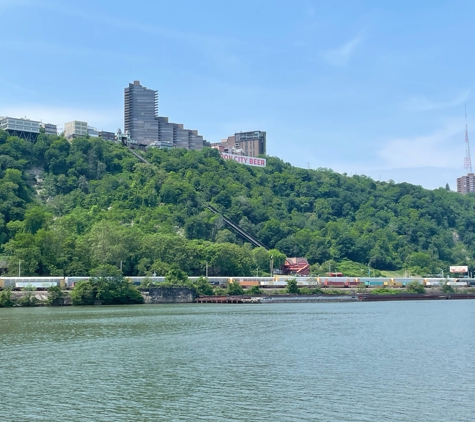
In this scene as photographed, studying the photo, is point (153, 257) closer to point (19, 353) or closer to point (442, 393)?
point (19, 353)

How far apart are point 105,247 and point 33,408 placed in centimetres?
9176

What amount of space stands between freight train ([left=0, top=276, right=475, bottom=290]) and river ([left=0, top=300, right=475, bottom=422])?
37.8 m

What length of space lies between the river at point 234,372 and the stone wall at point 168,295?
40659mm

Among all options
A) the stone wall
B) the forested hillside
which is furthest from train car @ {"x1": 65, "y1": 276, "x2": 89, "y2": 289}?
the stone wall

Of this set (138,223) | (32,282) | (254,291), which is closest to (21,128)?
(138,223)

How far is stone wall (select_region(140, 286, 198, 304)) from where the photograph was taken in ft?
342

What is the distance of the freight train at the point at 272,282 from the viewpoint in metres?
99.5

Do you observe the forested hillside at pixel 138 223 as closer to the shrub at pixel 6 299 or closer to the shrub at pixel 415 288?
the shrub at pixel 6 299

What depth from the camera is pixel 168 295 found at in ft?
348

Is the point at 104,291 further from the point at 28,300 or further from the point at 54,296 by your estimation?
the point at 28,300

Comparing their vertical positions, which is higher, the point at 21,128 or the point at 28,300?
the point at 21,128

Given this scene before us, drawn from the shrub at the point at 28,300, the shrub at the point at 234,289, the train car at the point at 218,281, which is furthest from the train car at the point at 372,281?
the shrub at the point at 28,300

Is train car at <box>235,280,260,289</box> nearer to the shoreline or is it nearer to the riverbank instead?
the shoreline

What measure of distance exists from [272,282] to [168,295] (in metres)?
28.9
